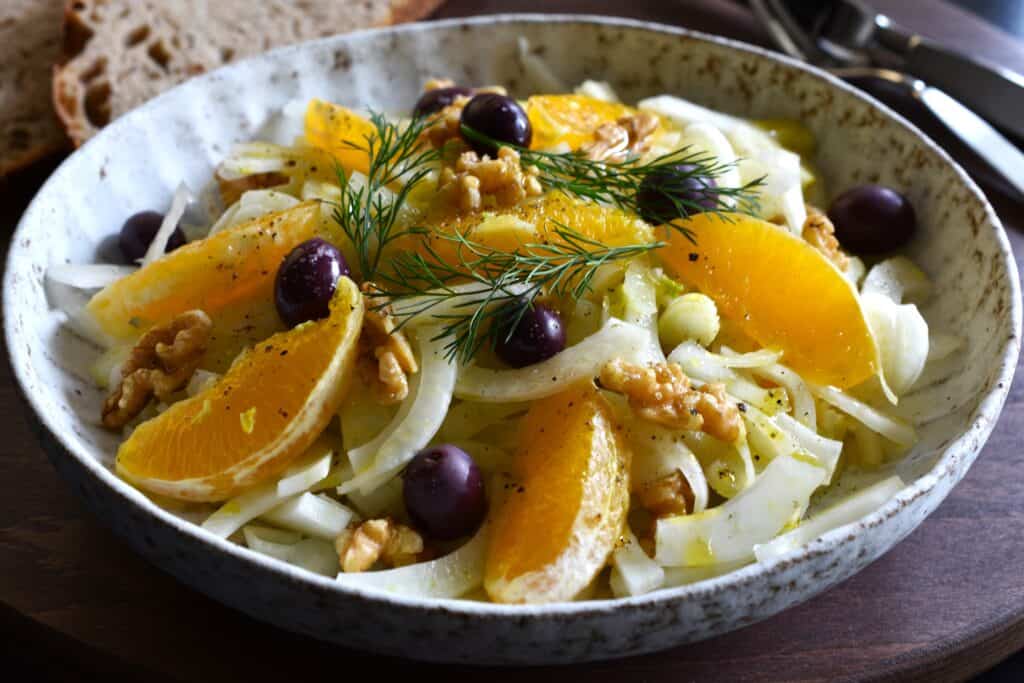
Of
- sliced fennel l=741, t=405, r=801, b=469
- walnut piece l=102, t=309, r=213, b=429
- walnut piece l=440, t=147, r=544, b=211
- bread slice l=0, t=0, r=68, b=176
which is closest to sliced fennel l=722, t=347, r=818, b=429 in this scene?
sliced fennel l=741, t=405, r=801, b=469

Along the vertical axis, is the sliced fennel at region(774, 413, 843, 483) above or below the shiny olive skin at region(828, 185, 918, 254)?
below

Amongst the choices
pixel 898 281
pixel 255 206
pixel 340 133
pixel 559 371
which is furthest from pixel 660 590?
pixel 340 133

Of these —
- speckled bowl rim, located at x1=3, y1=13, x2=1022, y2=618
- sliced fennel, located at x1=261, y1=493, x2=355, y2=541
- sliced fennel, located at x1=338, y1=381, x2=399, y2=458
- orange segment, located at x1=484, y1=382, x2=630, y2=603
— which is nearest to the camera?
speckled bowl rim, located at x1=3, y1=13, x2=1022, y2=618

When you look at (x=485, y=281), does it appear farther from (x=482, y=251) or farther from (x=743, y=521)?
(x=743, y=521)

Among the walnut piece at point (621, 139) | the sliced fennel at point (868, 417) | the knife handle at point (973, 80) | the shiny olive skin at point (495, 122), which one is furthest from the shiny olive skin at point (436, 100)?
the knife handle at point (973, 80)

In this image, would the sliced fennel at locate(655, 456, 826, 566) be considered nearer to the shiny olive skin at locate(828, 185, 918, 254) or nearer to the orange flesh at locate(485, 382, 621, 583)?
the orange flesh at locate(485, 382, 621, 583)

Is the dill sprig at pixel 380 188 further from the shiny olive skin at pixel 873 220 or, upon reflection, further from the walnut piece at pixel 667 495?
the shiny olive skin at pixel 873 220

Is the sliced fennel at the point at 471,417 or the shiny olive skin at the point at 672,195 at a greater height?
the shiny olive skin at the point at 672,195
